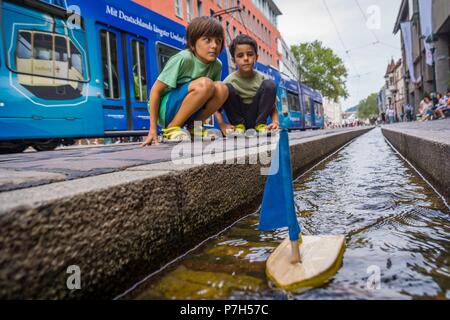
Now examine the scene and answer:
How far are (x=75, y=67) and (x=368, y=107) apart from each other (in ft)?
425

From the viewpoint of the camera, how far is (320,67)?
53.5 metres

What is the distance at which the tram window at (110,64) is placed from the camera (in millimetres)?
6898

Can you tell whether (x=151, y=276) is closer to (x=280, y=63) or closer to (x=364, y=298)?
(x=364, y=298)

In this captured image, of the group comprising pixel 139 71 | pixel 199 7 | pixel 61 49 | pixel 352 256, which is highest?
pixel 199 7

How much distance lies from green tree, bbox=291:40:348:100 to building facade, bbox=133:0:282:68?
8.42m

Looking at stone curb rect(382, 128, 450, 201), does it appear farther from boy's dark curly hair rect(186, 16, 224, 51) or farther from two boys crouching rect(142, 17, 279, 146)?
boy's dark curly hair rect(186, 16, 224, 51)

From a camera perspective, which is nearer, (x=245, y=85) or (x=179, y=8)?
(x=245, y=85)

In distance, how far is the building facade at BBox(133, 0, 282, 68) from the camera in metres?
20.9

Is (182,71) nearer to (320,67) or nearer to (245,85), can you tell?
(245,85)

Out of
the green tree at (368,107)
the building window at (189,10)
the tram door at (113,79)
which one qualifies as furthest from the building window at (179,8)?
the green tree at (368,107)


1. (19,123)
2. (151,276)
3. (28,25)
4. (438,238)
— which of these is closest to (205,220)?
(151,276)

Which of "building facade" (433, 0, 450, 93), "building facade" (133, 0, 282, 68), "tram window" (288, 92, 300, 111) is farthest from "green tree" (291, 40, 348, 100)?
"tram window" (288, 92, 300, 111)

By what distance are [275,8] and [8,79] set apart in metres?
45.6

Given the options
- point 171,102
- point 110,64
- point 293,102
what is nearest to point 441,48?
point 293,102
